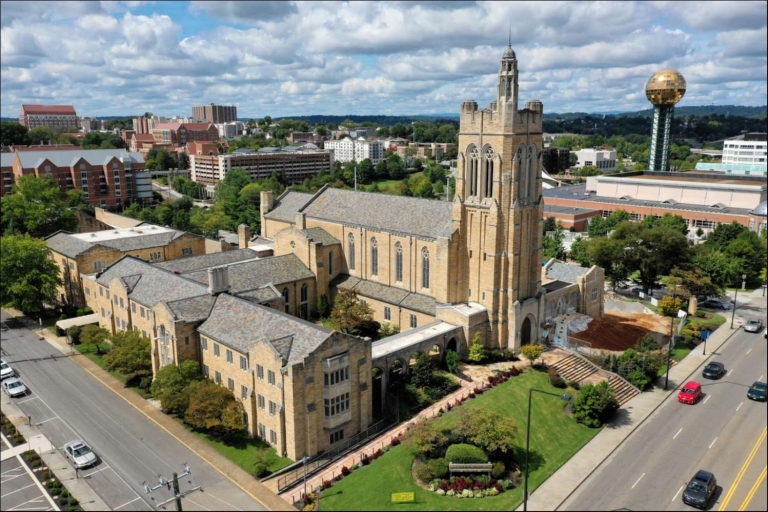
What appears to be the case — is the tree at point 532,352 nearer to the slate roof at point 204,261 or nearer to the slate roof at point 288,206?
the slate roof at point 204,261

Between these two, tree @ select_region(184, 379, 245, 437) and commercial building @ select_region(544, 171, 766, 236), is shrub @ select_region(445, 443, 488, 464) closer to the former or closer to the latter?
tree @ select_region(184, 379, 245, 437)

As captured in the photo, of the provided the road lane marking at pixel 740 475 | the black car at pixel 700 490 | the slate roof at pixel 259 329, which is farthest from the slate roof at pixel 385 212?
the road lane marking at pixel 740 475

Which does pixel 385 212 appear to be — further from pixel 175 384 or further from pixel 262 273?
pixel 175 384

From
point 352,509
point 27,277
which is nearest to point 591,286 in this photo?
point 352,509

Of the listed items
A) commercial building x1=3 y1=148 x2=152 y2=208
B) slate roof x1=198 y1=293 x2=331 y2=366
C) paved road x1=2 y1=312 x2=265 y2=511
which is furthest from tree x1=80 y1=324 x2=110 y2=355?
commercial building x1=3 y1=148 x2=152 y2=208

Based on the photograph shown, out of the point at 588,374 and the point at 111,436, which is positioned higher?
the point at 588,374

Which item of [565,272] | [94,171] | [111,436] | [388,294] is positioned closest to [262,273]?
[388,294]
